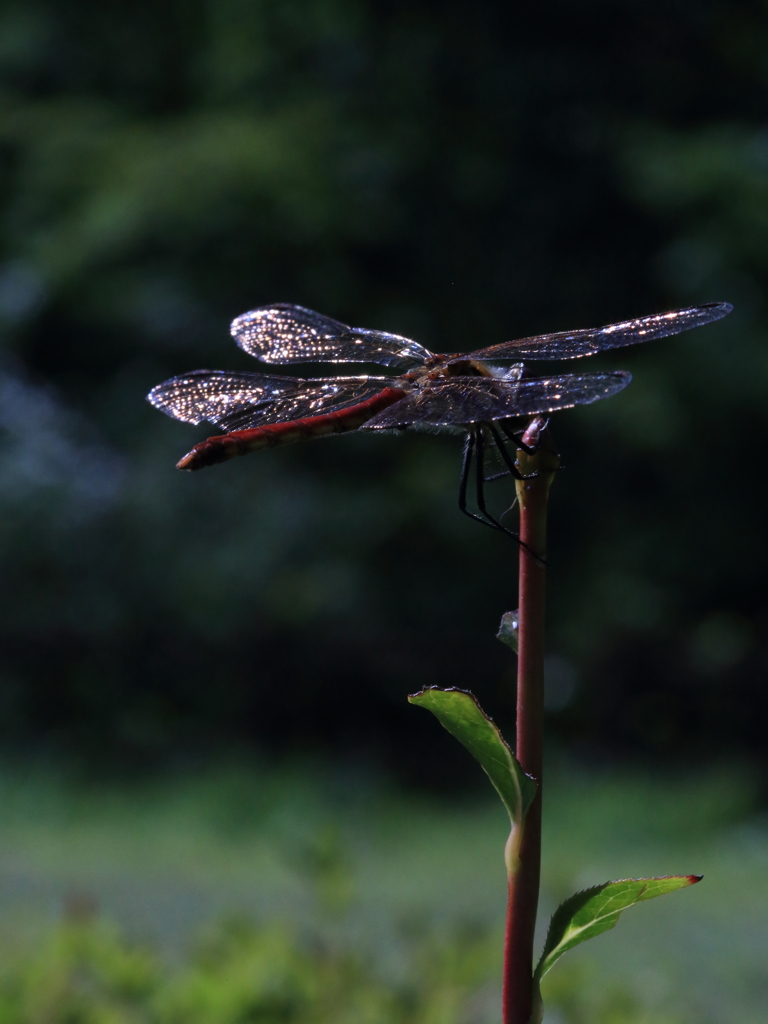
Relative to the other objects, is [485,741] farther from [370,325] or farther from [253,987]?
[370,325]

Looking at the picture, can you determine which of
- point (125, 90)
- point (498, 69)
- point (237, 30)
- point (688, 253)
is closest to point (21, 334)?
point (125, 90)

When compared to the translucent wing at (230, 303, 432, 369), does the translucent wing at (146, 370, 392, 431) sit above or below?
below

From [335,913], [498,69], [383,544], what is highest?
[498,69]

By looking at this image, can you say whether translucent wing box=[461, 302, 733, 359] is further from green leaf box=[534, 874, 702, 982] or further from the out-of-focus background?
the out-of-focus background

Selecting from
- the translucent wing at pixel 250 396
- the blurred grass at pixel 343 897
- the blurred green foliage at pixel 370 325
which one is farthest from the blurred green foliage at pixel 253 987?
the blurred green foliage at pixel 370 325

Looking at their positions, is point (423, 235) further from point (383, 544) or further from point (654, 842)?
point (654, 842)

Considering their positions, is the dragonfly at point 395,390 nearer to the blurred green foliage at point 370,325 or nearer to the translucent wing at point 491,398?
the translucent wing at point 491,398

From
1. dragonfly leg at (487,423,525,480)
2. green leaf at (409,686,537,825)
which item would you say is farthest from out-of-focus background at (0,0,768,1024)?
green leaf at (409,686,537,825)
